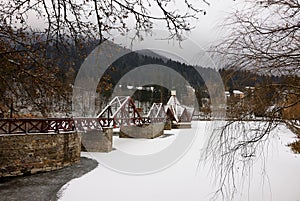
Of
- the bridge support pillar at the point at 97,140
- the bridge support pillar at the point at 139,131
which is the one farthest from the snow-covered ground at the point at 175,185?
the bridge support pillar at the point at 139,131

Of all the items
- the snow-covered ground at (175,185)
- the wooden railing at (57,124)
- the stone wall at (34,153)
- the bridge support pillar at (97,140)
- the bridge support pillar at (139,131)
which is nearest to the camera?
the snow-covered ground at (175,185)

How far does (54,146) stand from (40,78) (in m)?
8.43

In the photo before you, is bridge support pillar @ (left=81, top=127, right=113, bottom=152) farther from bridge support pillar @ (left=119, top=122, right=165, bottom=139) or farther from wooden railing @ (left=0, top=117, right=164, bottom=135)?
bridge support pillar @ (left=119, top=122, right=165, bottom=139)

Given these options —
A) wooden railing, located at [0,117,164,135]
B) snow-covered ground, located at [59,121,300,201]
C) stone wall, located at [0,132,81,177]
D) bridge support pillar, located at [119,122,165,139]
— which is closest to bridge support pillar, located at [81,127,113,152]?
wooden railing, located at [0,117,164,135]

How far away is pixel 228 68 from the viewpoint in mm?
2768

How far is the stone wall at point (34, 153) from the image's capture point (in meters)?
9.23

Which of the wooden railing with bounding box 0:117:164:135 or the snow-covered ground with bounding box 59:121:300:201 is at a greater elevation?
the wooden railing with bounding box 0:117:164:135

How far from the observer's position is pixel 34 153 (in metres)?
9.80

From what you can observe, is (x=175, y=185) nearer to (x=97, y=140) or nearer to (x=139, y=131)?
(x=97, y=140)

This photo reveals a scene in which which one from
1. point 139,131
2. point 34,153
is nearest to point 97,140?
point 34,153

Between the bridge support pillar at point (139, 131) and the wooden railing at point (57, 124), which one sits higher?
the wooden railing at point (57, 124)

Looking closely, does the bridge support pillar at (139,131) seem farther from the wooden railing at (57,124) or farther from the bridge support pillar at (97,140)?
the bridge support pillar at (97,140)

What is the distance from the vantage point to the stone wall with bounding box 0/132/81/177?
9234 millimetres

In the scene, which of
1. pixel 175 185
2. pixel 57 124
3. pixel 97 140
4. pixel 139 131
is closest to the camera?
pixel 175 185
